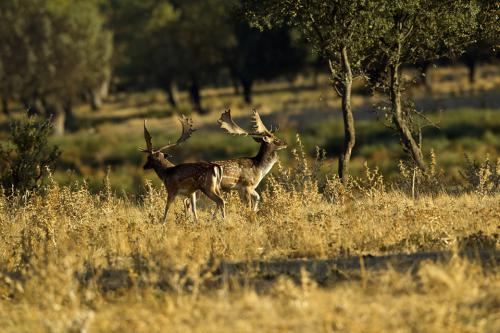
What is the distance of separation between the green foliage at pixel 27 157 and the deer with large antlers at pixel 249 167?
5.50 meters

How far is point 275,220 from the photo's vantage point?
14.4 metres

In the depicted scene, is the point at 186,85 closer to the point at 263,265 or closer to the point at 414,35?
the point at 414,35

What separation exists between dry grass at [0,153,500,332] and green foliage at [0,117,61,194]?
16.6ft

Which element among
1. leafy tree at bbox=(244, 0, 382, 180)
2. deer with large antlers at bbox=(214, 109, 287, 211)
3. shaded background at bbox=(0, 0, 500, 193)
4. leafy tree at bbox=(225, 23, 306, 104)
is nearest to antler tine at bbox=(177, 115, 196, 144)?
deer with large antlers at bbox=(214, 109, 287, 211)

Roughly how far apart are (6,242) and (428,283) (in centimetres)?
770

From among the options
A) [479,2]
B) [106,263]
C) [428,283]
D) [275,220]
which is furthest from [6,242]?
[479,2]

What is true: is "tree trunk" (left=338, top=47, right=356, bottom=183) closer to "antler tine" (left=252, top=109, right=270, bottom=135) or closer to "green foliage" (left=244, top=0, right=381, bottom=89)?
"green foliage" (left=244, top=0, right=381, bottom=89)

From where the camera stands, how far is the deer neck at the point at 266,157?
1802cm

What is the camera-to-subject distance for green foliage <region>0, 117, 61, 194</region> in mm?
21578

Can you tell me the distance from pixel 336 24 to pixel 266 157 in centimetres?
381

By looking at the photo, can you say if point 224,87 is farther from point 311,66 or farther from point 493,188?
point 493,188

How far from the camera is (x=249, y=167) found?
57.9ft

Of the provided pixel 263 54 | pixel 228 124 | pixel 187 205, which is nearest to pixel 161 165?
pixel 187 205

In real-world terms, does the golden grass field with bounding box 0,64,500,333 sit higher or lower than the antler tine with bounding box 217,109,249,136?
lower
